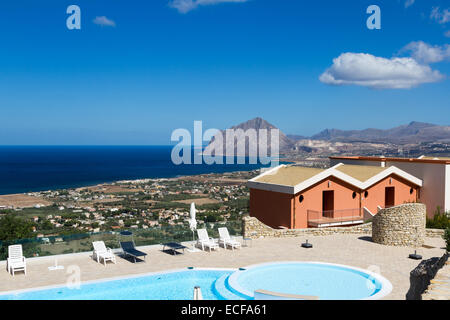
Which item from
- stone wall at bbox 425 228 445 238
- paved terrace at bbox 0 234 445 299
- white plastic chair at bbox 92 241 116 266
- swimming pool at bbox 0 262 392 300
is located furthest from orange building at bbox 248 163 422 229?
white plastic chair at bbox 92 241 116 266

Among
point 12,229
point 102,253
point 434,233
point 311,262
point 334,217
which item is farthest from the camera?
point 334,217

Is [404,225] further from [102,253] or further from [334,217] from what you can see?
[102,253]

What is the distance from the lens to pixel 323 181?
2156cm

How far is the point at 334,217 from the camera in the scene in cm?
2152

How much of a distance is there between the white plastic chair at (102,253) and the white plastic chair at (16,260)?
2280mm

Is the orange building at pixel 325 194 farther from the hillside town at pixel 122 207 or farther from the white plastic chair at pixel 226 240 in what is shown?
the hillside town at pixel 122 207

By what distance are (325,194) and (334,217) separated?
196cm

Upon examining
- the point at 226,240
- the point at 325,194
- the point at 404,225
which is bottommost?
the point at 226,240

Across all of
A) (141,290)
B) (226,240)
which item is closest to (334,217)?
(226,240)

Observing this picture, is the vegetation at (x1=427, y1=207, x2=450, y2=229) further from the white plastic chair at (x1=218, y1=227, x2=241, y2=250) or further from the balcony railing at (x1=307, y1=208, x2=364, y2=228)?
the white plastic chair at (x1=218, y1=227, x2=241, y2=250)

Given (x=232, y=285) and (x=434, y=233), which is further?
(x=434, y=233)
